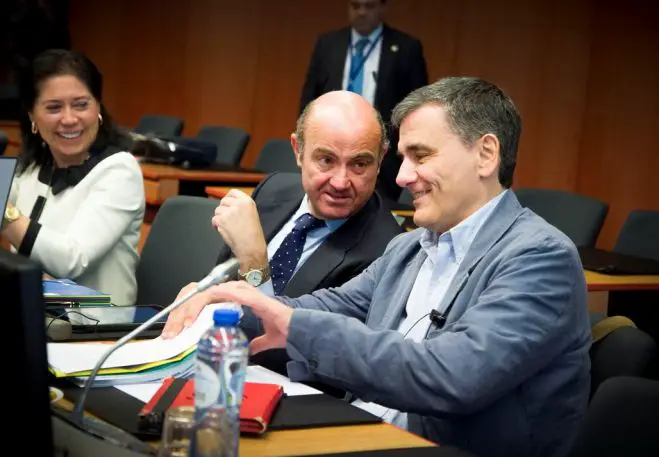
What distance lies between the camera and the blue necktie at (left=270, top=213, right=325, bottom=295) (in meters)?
3.07

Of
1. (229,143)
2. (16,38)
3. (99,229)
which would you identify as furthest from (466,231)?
(16,38)

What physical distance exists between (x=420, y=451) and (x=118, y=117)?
10.7 meters

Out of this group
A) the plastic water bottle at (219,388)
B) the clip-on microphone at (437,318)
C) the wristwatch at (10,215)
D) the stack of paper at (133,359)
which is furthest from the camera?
the wristwatch at (10,215)

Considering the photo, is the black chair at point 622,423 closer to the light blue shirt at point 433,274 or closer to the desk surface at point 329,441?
the desk surface at point 329,441

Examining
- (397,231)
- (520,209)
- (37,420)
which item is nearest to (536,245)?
(520,209)

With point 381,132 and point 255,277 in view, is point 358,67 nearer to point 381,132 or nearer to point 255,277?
point 381,132

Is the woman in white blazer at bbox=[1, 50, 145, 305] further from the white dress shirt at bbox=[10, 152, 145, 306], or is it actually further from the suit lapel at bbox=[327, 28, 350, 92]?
the suit lapel at bbox=[327, 28, 350, 92]

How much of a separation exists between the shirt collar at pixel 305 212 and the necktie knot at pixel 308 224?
0.03 meters

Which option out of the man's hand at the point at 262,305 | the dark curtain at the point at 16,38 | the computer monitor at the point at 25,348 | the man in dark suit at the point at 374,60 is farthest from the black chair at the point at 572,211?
the dark curtain at the point at 16,38

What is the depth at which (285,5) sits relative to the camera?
400 inches

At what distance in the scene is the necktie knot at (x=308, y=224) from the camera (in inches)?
123

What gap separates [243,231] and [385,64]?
13.5 feet

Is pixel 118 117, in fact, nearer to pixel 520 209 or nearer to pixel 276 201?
pixel 276 201

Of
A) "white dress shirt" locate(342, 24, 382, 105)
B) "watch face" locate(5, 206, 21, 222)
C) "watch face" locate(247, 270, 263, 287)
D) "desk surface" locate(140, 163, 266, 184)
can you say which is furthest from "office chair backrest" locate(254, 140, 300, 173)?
"watch face" locate(247, 270, 263, 287)
